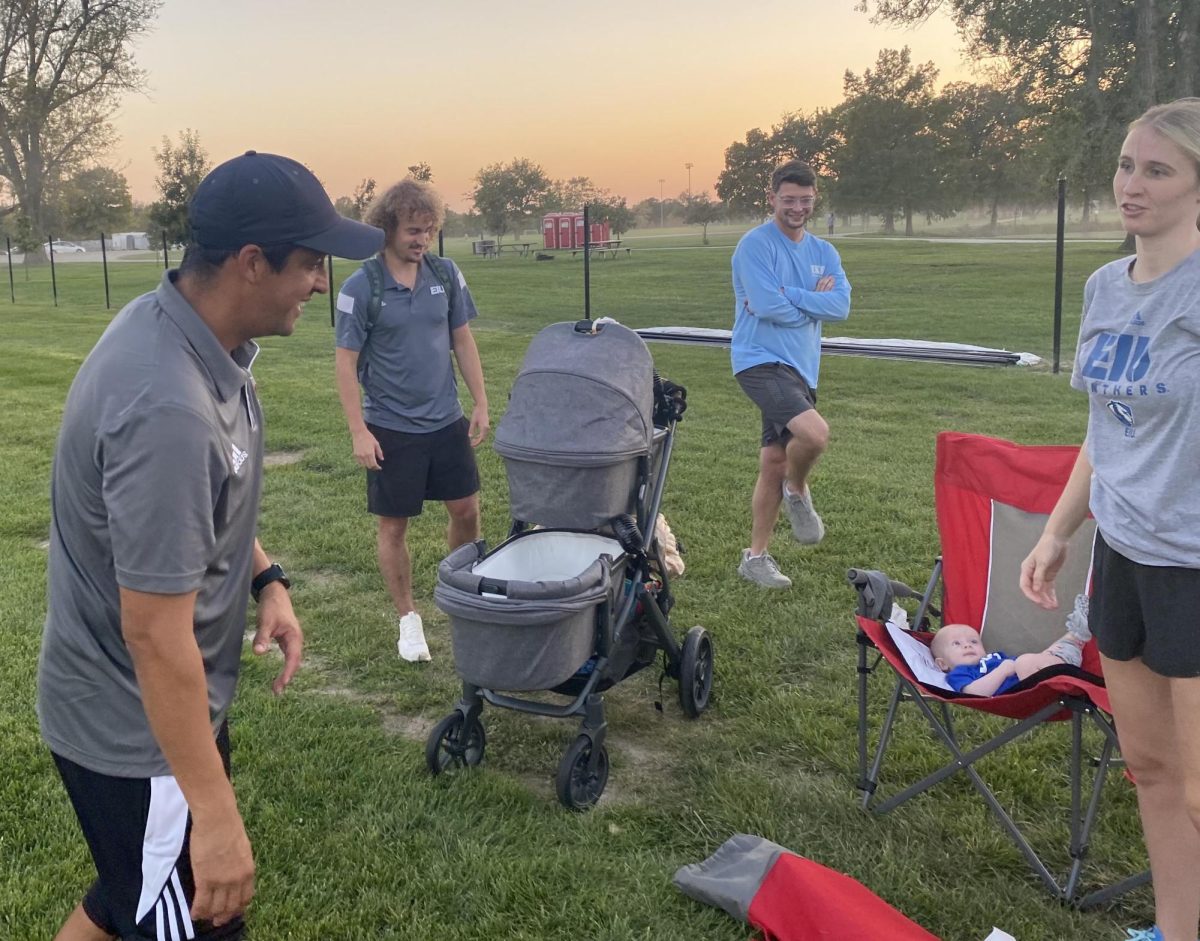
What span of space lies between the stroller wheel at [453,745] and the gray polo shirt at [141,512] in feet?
4.98

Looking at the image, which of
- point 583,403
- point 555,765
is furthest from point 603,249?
point 555,765

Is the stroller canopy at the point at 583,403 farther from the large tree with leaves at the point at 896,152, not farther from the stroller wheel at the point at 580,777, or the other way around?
the large tree with leaves at the point at 896,152

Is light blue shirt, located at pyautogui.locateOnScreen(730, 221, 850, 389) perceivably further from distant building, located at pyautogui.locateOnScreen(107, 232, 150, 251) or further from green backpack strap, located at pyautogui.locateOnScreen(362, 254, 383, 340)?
distant building, located at pyautogui.locateOnScreen(107, 232, 150, 251)

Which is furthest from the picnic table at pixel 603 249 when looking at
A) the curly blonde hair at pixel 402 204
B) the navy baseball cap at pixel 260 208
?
the navy baseball cap at pixel 260 208

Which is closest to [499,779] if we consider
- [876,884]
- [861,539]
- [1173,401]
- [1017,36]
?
[876,884]

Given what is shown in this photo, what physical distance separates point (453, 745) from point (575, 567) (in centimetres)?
77

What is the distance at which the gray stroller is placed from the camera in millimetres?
3078

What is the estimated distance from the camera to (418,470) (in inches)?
168

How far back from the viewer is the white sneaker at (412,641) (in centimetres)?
425

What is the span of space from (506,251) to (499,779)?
5319cm

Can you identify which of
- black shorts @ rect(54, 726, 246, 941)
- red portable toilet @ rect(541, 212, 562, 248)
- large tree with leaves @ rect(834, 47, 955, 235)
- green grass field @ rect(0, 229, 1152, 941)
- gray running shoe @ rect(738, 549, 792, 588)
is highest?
large tree with leaves @ rect(834, 47, 955, 235)

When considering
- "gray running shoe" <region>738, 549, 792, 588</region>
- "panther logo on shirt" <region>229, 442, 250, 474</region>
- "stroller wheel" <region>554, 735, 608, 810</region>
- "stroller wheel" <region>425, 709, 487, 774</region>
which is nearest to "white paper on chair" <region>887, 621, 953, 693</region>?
"stroller wheel" <region>554, 735, 608, 810</region>

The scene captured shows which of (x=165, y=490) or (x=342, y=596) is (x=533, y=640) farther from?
(x=342, y=596)

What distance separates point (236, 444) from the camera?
1.60 meters
